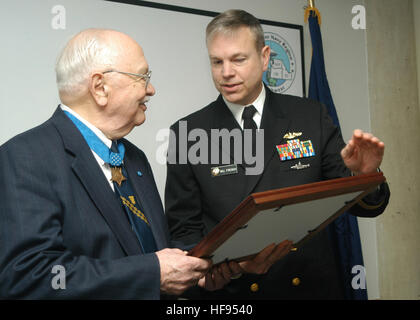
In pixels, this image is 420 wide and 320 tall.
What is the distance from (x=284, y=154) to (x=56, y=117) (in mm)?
981

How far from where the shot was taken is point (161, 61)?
3139mm

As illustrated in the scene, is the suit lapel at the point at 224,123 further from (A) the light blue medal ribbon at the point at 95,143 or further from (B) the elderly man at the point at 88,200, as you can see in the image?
(A) the light blue medal ribbon at the point at 95,143

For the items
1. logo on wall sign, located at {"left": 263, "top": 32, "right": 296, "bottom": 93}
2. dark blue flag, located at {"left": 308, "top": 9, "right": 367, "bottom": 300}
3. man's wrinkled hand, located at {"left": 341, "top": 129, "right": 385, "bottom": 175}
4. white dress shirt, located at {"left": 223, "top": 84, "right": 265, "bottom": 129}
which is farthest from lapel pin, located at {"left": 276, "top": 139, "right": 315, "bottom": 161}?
logo on wall sign, located at {"left": 263, "top": 32, "right": 296, "bottom": 93}

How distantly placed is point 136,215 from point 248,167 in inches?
24.6

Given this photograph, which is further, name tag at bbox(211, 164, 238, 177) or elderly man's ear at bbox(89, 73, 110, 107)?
name tag at bbox(211, 164, 238, 177)

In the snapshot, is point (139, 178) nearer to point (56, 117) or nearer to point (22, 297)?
point (56, 117)

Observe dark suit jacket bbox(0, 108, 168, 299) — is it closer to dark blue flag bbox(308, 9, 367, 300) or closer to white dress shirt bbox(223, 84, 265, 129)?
white dress shirt bbox(223, 84, 265, 129)

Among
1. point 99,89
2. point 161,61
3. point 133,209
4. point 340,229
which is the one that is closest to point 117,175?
point 133,209

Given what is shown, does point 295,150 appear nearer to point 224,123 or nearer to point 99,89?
point 224,123

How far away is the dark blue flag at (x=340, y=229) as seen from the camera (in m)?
3.11

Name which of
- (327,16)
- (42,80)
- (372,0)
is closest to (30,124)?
→ (42,80)

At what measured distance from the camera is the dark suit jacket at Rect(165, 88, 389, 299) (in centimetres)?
190

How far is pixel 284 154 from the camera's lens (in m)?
1.95

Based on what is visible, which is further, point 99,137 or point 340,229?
point 340,229
